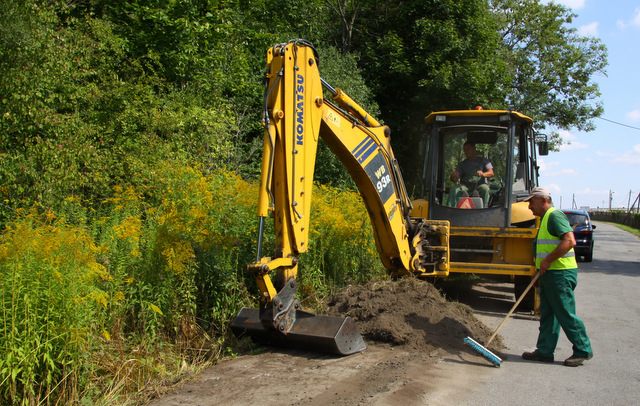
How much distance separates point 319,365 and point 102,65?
804cm

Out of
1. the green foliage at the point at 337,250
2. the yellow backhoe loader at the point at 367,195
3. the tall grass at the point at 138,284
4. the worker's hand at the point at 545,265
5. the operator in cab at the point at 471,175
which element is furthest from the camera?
the operator in cab at the point at 471,175

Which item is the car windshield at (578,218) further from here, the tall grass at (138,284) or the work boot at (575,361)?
the work boot at (575,361)

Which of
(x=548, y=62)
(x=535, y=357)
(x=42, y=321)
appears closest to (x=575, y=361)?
(x=535, y=357)

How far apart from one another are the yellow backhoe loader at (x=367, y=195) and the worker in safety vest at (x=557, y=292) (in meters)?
1.87

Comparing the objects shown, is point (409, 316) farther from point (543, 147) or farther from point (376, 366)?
point (543, 147)

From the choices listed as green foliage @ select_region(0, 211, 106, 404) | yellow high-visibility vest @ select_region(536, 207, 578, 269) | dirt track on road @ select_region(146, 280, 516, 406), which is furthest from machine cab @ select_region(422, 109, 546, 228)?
green foliage @ select_region(0, 211, 106, 404)

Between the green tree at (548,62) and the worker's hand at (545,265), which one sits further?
the green tree at (548,62)

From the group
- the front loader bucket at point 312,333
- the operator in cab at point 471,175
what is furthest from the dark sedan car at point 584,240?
the front loader bucket at point 312,333

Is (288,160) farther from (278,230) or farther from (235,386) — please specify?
(235,386)

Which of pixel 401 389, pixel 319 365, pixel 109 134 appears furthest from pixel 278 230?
pixel 109 134

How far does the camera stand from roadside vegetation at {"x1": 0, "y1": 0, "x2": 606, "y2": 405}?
4605 mm

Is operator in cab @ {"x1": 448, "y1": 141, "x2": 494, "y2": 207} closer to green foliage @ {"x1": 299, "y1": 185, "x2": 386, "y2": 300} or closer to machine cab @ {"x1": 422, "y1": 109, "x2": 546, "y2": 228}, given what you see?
machine cab @ {"x1": 422, "y1": 109, "x2": 546, "y2": 228}

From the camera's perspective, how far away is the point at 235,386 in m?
5.02

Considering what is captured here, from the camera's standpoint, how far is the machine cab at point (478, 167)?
926 centimetres
